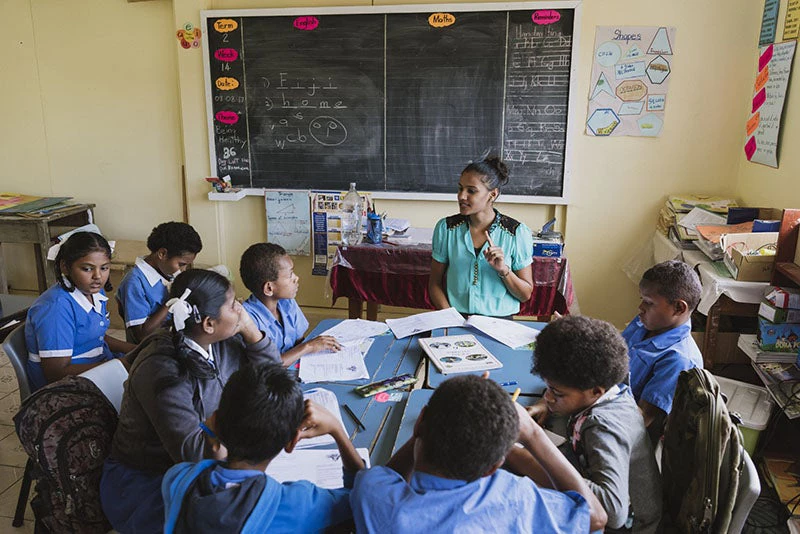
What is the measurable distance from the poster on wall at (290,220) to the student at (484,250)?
5.88 feet

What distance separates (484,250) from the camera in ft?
8.23

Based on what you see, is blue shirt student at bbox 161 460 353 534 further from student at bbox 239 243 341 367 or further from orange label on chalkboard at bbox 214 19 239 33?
orange label on chalkboard at bbox 214 19 239 33

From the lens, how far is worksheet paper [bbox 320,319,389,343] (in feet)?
6.91

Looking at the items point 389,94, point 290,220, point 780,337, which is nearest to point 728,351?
point 780,337

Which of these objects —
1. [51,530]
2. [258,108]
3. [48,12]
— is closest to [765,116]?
[258,108]

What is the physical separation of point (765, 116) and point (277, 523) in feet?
11.3

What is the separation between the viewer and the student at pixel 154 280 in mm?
2357

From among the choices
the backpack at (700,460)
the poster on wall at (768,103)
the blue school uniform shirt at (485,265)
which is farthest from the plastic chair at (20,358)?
the poster on wall at (768,103)

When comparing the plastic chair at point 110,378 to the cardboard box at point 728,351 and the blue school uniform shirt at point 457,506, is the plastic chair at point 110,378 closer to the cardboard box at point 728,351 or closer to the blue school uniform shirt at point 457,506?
the blue school uniform shirt at point 457,506

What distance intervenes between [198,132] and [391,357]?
9.70 feet

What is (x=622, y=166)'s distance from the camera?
12.4 feet

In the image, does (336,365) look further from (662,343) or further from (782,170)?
(782,170)

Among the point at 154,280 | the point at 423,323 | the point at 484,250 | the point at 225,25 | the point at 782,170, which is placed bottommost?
the point at 423,323

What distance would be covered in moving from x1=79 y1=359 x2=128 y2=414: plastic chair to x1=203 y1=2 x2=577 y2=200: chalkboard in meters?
2.59
